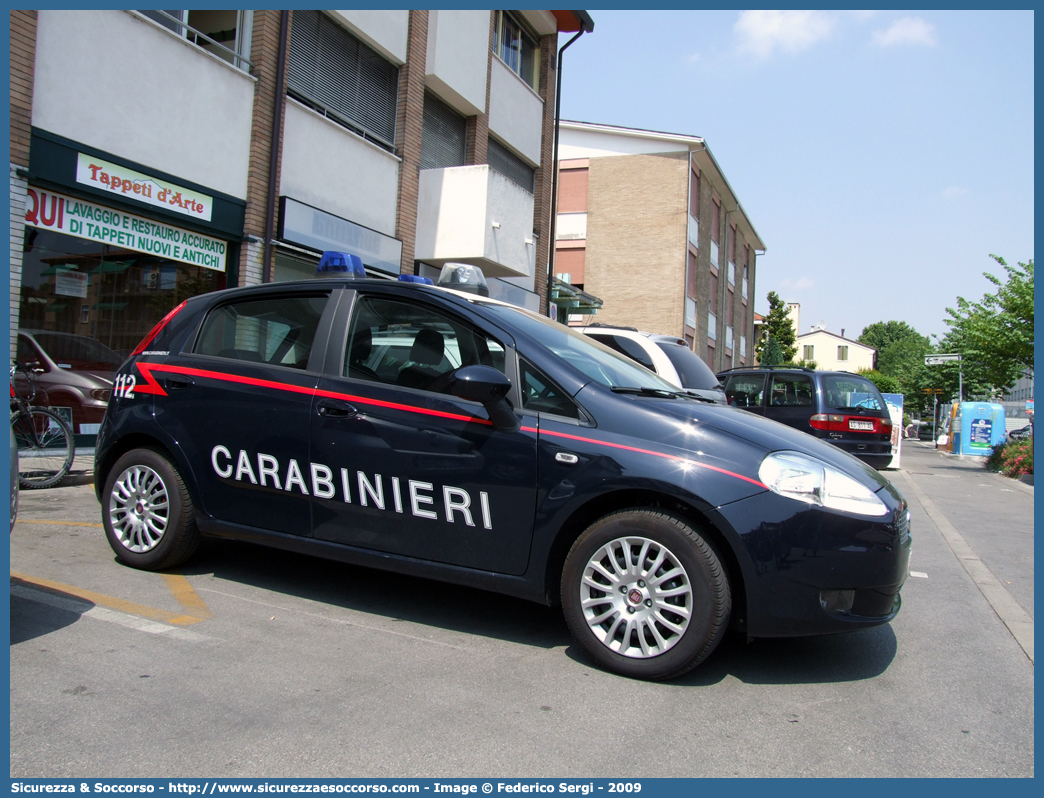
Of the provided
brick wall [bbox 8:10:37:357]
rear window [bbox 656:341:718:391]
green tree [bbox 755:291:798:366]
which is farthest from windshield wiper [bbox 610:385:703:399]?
green tree [bbox 755:291:798:366]

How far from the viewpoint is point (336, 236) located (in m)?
13.1

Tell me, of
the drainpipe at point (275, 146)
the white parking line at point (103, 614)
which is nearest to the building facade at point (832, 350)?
the drainpipe at point (275, 146)

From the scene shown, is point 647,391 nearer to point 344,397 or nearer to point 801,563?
point 801,563

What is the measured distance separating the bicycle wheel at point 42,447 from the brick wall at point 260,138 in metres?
4.17

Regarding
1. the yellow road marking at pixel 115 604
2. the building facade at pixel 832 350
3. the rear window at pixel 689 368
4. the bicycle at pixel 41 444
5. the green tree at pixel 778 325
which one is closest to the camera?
the yellow road marking at pixel 115 604

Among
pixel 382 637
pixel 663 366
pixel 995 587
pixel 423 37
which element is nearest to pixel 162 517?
pixel 382 637

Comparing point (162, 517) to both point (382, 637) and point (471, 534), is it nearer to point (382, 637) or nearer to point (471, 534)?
point (382, 637)

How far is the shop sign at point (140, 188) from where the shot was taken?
9.09 metres

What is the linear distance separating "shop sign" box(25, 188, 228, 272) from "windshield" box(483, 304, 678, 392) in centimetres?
686

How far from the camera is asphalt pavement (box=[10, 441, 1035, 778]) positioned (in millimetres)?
2621

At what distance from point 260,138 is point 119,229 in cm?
264

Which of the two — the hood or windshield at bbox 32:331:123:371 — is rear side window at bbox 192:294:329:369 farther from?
windshield at bbox 32:331:123:371

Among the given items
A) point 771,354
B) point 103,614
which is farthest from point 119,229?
point 771,354

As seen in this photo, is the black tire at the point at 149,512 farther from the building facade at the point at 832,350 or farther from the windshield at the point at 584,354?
the building facade at the point at 832,350
